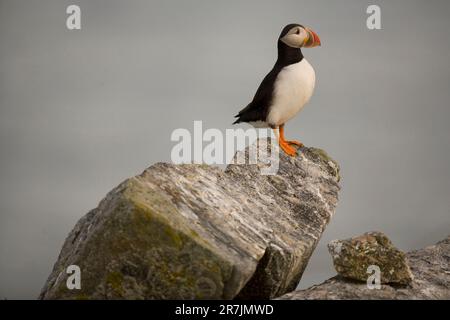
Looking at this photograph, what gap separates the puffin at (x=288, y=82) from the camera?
37.4 ft

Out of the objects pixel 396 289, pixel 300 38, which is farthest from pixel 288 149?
pixel 396 289

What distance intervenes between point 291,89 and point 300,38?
91 cm

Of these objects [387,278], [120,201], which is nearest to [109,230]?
[120,201]

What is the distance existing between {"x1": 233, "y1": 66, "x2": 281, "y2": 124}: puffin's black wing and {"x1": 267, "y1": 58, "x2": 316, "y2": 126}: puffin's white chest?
0.30 ft

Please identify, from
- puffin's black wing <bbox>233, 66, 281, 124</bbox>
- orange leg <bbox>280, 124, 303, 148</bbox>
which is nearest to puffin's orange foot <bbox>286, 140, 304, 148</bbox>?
orange leg <bbox>280, 124, 303, 148</bbox>

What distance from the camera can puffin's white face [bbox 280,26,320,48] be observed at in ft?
37.5

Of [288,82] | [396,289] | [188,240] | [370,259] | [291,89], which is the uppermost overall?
[288,82]

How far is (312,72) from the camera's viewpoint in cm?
1162

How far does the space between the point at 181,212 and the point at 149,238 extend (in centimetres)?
66

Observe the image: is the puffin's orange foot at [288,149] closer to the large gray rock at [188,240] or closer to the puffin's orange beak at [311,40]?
the large gray rock at [188,240]

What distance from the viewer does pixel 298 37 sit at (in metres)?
11.4

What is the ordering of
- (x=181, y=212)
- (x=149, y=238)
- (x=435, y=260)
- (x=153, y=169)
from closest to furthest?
1. (x=149, y=238)
2. (x=181, y=212)
3. (x=153, y=169)
4. (x=435, y=260)

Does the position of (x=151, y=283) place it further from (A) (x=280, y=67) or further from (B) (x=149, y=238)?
(A) (x=280, y=67)

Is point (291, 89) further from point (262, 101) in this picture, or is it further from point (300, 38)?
point (300, 38)
